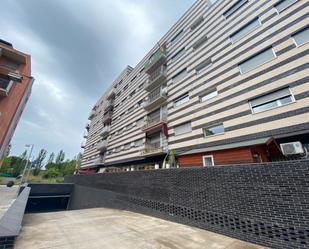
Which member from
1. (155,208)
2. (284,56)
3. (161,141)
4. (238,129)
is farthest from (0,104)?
(284,56)

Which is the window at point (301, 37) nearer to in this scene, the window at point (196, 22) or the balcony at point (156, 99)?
the window at point (196, 22)

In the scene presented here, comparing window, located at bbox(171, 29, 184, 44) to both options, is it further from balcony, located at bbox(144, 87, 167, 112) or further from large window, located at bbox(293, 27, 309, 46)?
large window, located at bbox(293, 27, 309, 46)

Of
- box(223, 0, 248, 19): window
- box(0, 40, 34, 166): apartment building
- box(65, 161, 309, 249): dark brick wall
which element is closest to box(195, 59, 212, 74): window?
box(223, 0, 248, 19): window

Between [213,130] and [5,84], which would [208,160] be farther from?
[5,84]

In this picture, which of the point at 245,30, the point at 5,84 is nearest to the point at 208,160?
the point at 245,30

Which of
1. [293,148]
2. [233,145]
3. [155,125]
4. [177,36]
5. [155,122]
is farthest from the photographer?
[177,36]

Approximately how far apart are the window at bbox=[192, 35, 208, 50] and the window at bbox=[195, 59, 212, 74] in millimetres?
2628

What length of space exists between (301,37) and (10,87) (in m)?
26.7

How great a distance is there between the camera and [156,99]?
18203mm

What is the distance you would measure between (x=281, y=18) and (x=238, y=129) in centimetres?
744

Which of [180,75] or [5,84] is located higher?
[180,75]

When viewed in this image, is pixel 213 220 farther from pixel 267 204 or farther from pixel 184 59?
pixel 184 59

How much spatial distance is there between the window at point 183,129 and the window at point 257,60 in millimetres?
5877

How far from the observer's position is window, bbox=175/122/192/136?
1391 centimetres
